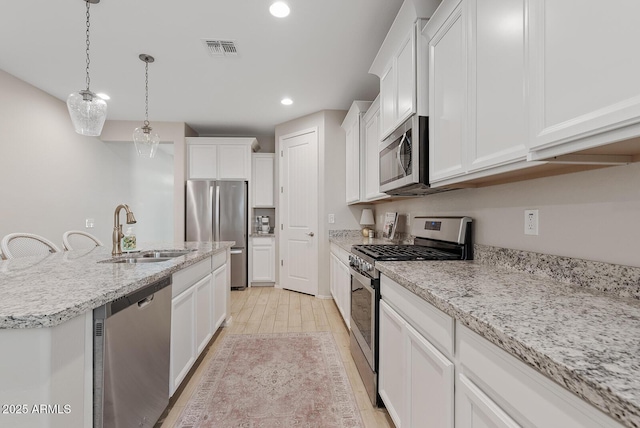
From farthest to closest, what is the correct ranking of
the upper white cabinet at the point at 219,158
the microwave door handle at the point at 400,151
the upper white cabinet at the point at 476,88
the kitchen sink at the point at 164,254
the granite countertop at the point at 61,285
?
the upper white cabinet at the point at 219,158 → the kitchen sink at the point at 164,254 → the microwave door handle at the point at 400,151 → the upper white cabinet at the point at 476,88 → the granite countertop at the point at 61,285

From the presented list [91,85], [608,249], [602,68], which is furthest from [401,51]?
[91,85]

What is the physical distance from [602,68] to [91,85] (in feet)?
14.5

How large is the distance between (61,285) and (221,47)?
7.60 ft

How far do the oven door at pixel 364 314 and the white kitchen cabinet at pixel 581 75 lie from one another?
1.15 metres

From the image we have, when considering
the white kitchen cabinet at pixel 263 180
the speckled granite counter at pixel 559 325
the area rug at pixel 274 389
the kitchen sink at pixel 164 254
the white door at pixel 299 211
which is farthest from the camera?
the white kitchen cabinet at pixel 263 180

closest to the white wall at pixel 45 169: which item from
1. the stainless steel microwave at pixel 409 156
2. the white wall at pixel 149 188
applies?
the white wall at pixel 149 188

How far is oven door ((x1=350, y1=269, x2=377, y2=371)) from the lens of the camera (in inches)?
68.3

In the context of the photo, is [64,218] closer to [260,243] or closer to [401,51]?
[260,243]

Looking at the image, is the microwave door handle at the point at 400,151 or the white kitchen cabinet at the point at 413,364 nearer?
the white kitchen cabinet at the point at 413,364

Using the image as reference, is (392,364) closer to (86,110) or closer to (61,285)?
(61,285)

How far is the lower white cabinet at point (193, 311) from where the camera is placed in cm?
173

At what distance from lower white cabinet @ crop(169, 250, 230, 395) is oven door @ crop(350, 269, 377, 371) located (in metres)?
1.15

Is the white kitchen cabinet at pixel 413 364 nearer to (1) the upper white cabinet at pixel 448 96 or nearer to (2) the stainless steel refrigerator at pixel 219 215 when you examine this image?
(1) the upper white cabinet at pixel 448 96

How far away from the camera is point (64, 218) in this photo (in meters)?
3.90
